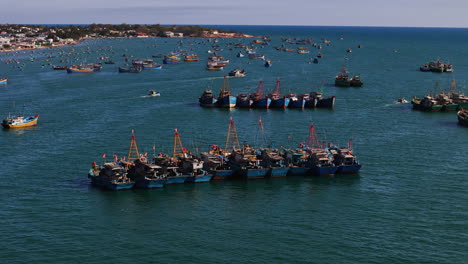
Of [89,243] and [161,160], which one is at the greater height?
[161,160]

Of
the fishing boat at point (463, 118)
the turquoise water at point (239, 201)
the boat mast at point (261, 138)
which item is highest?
the fishing boat at point (463, 118)

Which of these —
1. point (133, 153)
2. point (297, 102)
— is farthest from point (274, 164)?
point (297, 102)

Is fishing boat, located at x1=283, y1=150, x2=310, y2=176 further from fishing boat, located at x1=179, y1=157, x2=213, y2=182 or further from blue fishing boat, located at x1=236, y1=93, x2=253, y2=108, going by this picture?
blue fishing boat, located at x1=236, y1=93, x2=253, y2=108

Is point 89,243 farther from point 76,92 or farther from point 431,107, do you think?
point 76,92

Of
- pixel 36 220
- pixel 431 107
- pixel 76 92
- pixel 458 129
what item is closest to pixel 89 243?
pixel 36 220

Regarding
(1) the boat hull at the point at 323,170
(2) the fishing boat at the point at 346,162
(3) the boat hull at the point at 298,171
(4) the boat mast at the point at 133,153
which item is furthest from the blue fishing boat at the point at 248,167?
(4) the boat mast at the point at 133,153

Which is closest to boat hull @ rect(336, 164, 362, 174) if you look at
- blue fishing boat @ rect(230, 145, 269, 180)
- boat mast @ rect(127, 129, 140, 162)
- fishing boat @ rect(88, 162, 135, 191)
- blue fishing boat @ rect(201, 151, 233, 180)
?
blue fishing boat @ rect(230, 145, 269, 180)

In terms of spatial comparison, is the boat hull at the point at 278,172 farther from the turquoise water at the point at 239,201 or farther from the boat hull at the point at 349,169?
the boat hull at the point at 349,169
